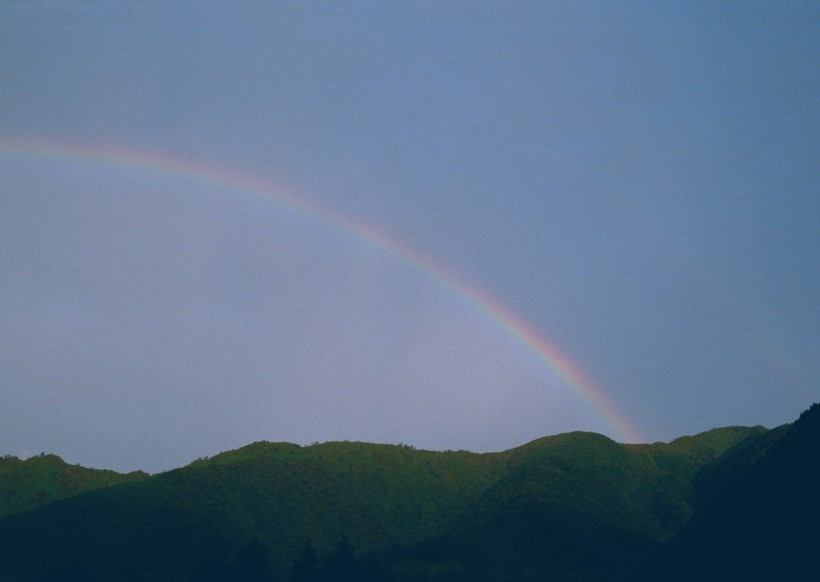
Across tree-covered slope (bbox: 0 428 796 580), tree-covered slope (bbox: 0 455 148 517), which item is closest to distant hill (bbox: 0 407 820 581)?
tree-covered slope (bbox: 0 428 796 580)

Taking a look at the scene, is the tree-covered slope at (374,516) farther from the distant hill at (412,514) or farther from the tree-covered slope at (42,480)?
the tree-covered slope at (42,480)

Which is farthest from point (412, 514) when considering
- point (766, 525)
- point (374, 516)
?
point (766, 525)

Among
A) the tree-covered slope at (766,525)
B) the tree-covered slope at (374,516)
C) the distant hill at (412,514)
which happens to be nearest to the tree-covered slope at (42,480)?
the distant hill at (412,514)

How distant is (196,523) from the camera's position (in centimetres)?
7631

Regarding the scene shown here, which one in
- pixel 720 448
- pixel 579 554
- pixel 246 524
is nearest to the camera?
pixel 579 554

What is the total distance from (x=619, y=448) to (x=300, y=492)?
4465cm

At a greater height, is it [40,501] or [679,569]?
[40,501]

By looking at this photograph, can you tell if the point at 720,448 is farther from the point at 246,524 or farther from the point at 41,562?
the point at 41,562

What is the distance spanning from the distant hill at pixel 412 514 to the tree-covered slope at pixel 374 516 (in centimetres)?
20

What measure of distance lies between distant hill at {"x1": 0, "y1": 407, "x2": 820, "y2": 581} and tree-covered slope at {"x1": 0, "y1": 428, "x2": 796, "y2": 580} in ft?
0.65

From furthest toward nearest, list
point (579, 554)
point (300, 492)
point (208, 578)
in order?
1. point (300, 492)
2. point (579, 554)
3. point (208, 578)

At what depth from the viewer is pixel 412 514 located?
9219cm

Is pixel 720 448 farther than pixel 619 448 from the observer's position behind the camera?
Yes

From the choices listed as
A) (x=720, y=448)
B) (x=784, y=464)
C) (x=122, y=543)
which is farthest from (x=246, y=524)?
(x=720, y=448)
